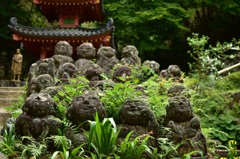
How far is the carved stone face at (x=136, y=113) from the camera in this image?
5199 mm

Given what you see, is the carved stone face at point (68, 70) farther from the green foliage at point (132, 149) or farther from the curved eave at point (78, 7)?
the curved eave at point (78, 7)

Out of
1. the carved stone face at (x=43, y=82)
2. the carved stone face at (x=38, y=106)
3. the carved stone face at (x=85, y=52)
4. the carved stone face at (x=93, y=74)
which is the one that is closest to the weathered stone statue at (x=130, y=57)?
the carved stone face at (x=85, y=52)

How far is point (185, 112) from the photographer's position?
5.50m

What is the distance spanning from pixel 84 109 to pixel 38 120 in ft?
2.29

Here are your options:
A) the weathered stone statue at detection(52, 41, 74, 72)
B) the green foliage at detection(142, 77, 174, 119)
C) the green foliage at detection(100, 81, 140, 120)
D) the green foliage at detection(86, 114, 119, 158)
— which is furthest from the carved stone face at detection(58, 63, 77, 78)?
the green foliage at detection(86, 114, 119, 158)

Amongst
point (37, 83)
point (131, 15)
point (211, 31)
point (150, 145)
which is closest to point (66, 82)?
point (37, 83)

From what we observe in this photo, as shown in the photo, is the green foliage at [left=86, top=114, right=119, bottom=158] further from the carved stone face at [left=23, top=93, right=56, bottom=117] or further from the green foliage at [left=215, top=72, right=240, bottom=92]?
the green foliage at [left=215, top=72, right=240, bottom=92]

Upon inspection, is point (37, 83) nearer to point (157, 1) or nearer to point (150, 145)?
point (150, 145)

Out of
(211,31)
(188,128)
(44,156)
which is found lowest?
(44,156)

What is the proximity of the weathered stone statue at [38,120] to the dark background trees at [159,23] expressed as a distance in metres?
10.9

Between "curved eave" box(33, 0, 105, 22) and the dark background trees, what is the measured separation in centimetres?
153

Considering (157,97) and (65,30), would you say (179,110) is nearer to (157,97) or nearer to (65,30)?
(157,97)

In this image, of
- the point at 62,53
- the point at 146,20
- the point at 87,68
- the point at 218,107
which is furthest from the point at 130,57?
the point at 146,20

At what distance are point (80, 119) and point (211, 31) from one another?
16.5 metres
